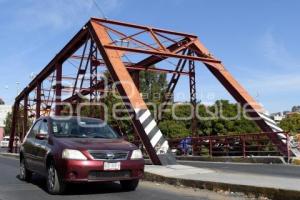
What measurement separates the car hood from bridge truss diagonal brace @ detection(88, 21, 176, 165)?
4.75 meters

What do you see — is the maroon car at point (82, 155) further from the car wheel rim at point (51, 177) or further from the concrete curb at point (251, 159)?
the concrete curb at point (251, 159)

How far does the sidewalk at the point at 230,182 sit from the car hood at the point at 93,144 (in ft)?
5.66

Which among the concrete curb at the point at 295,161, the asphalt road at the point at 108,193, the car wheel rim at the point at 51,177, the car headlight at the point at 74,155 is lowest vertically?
the asphalt road at the point at 108,193

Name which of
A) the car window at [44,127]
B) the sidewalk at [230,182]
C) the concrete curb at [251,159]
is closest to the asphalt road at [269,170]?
the sidewalk at [230,182]

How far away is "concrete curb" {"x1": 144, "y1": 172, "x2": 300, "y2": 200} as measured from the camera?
26.3ft

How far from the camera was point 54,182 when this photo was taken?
30.5ft

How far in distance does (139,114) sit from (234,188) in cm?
661

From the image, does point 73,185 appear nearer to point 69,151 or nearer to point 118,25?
point 69,151

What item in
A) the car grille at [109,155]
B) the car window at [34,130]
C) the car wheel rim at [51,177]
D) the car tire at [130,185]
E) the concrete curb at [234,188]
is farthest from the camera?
the car window at [34,130]

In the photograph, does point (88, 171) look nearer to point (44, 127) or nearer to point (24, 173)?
point (44, 127)

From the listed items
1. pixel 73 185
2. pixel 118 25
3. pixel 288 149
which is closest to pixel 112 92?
pixel 118 25

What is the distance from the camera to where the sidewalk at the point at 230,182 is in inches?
324

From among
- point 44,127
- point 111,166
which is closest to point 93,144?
point 111,166

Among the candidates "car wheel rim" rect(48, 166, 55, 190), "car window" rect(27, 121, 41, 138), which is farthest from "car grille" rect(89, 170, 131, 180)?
"car window" rect(27, 121, 41, 138)
